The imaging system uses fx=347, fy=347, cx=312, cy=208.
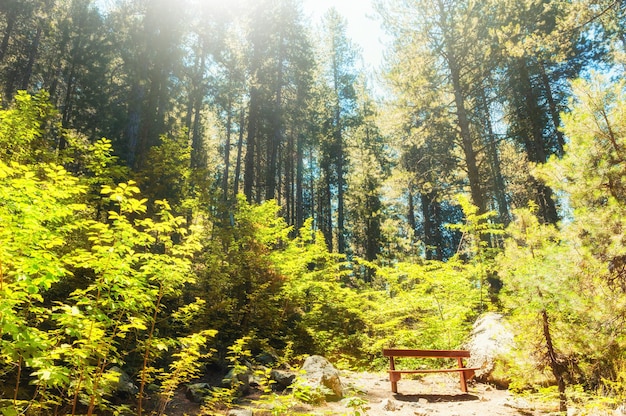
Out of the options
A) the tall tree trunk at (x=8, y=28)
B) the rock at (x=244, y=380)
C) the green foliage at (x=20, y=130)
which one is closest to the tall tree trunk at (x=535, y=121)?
the rock at (x=244, y=380)

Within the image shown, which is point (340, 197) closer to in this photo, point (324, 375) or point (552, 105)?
point (552, 105)

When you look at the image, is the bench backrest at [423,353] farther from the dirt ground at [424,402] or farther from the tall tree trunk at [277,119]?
the tall tree trunk at [277,119]

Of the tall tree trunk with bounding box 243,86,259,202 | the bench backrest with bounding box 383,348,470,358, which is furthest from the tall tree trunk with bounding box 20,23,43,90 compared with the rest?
the bench backrest with bounding box 383,348,470,358

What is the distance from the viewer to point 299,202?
77.0ft

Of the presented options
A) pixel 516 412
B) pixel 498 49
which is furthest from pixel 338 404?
pixel 498 49

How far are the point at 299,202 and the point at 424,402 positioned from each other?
18.1 metres

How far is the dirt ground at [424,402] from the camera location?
5.09m

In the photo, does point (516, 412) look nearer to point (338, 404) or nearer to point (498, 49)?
point (338, 404)

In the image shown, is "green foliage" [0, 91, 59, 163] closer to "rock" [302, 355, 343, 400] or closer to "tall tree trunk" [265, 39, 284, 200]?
"rock" [302, 355, 343, 400]

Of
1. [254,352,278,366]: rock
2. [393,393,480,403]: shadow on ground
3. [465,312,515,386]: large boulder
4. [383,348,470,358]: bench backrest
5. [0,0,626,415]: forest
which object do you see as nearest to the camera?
[0,0,626,415]: forest

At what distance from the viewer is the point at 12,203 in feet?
9.29

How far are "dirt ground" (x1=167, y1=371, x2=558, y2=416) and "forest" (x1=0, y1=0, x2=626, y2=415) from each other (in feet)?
1.30

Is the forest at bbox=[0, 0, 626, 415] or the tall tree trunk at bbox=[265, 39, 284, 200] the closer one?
the forest at bbox=[0, 0, 626, 415]

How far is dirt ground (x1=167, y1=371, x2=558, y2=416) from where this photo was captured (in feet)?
16.7
